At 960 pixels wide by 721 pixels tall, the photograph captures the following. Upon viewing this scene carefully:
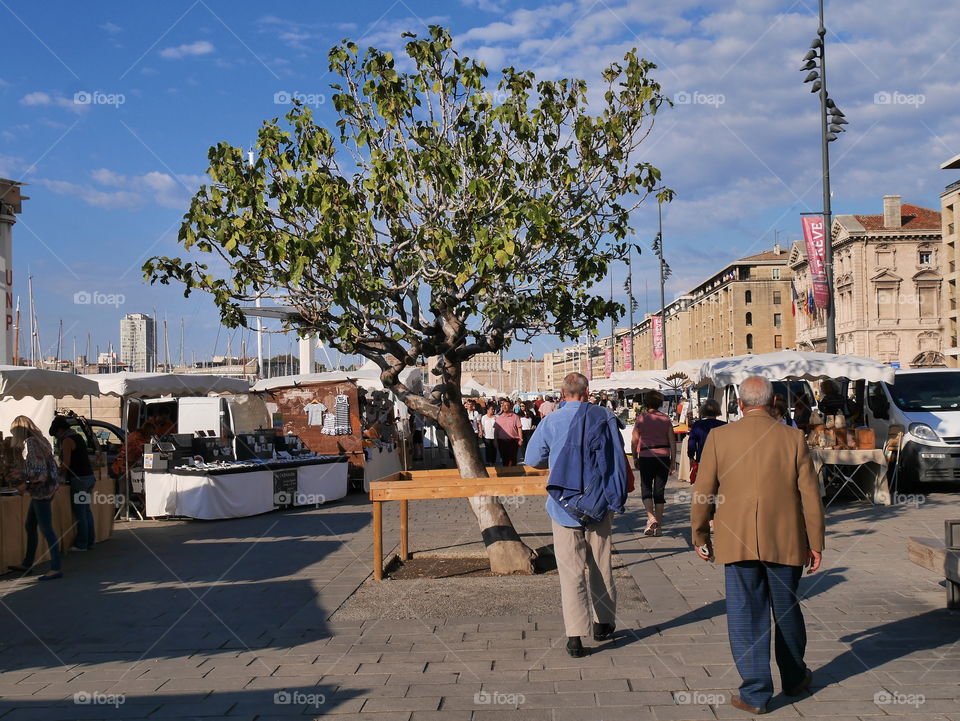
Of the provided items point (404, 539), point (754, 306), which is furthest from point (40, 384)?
point (754, 306)

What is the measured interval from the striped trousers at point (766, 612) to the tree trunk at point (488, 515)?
404 cm

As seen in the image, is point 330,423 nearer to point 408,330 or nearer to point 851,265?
point 408,330

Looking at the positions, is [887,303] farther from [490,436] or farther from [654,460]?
[654,460]

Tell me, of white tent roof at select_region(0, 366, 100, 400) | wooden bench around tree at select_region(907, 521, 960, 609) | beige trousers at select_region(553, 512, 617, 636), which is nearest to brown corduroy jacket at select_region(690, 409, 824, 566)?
beige trousers at select_region(553, 512, 617, 636)

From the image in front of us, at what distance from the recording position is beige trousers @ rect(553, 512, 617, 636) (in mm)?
5973

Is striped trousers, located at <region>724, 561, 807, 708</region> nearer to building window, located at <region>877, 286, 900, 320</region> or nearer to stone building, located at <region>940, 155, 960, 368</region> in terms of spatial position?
stone building, located at <region>940, 155, 960, 368</region>

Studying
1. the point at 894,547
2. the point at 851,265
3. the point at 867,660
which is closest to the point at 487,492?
the point at 867,660

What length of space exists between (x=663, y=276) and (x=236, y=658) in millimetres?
42737

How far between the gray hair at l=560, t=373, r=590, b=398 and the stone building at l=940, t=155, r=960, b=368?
6266 cm

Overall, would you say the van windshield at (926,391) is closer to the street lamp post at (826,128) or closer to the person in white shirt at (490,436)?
the street lamp post at (826,128)

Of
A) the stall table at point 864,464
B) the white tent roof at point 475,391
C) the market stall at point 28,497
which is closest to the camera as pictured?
the market stall at point 28,497

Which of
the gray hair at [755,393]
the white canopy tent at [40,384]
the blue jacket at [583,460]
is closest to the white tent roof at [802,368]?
the blue jacket at [583,460]

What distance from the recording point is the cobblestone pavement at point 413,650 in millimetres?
5008

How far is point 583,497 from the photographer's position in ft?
20.1
